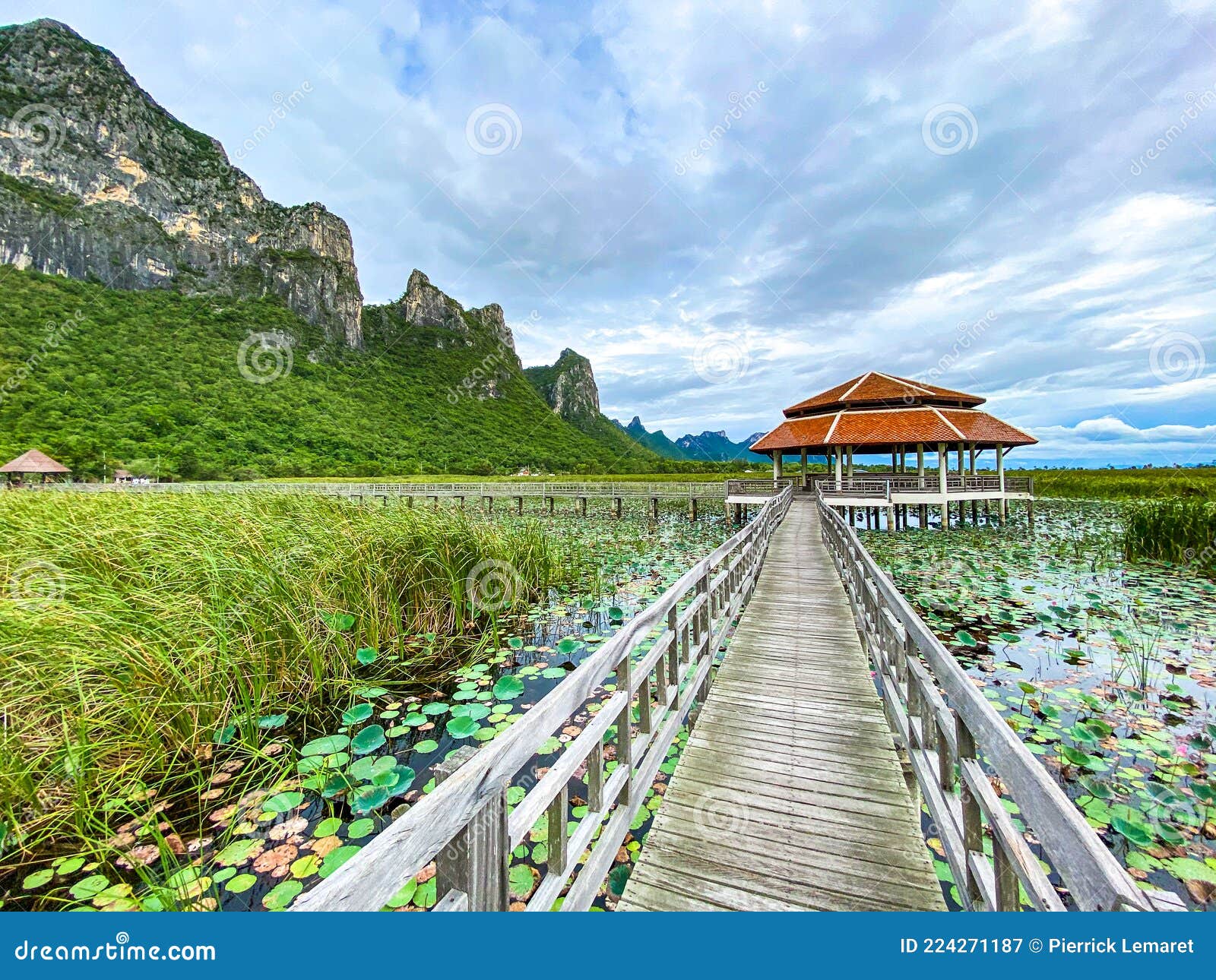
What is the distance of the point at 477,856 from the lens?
1297 mm

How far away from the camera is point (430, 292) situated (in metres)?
90.1

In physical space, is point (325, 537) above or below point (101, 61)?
below

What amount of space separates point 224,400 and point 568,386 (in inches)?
3159

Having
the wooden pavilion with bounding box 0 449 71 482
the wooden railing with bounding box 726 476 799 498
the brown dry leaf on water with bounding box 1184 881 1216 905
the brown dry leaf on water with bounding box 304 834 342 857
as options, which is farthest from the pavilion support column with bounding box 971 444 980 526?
the wooden pavilion with bounding box 0 449 71 482

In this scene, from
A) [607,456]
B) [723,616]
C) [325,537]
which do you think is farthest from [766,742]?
[607,456]

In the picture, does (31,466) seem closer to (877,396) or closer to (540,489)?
(540,489)

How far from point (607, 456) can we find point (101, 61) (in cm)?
8665

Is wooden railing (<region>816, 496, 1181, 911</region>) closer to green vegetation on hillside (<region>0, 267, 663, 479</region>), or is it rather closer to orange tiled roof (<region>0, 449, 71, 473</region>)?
green vegetation on hillside (<region>0, 267, 663, 479</region>)

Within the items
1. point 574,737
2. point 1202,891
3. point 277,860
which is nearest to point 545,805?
point 277,860

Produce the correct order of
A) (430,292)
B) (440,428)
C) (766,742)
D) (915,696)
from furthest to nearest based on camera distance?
(430,292)
(440,428)
(766,742)
(915,696)

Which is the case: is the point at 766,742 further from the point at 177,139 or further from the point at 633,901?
the point at 177,139

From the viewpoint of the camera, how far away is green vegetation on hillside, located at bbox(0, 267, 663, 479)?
3378 cm

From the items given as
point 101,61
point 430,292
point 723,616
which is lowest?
point 723,616

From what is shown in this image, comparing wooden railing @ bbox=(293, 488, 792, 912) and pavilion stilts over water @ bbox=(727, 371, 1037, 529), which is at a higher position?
pavilion stilts over water @ bbox=(727, 371, 1037, 529)
